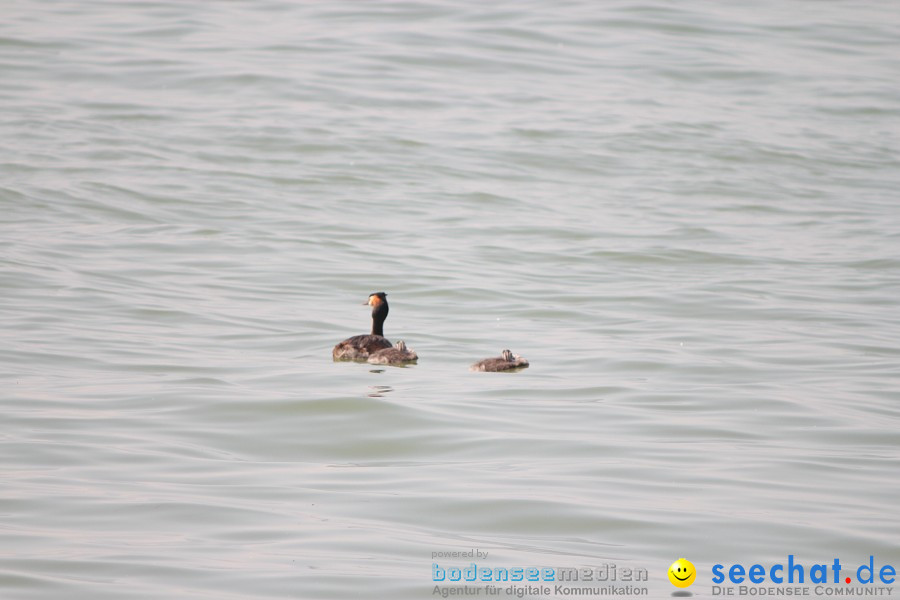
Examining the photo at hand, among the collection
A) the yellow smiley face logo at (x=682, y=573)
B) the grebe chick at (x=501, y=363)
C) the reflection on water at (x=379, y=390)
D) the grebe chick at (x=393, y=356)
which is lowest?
the yellow smiley face logo at (x=682, y=573)

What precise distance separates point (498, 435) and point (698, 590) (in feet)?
8.97

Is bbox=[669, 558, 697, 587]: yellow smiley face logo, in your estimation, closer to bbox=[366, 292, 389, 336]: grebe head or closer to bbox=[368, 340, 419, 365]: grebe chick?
bbox=[368, 340, 419, 365]: grebe chick

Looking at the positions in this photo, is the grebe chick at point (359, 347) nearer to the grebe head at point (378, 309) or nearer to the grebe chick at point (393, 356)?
the grebe chick at point (393, 356)

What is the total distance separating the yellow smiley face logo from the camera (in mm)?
5344

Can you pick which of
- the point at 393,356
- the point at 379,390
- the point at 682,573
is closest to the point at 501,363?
the point at 393,356

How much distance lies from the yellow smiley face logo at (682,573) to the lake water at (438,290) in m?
0.06

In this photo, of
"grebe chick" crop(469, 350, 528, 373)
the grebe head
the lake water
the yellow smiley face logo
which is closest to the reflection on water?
Result: the lake water

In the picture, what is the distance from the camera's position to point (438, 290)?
14492 millimetres

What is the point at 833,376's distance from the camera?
1024 cm

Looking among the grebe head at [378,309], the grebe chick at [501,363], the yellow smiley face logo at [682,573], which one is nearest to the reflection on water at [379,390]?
the grebe chick at [501,363]

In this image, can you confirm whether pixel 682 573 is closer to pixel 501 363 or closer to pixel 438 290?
pixel 501 363

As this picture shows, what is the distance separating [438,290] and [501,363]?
446cm

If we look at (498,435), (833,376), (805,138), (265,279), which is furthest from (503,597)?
(805,138)

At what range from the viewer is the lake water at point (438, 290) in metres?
6.04
